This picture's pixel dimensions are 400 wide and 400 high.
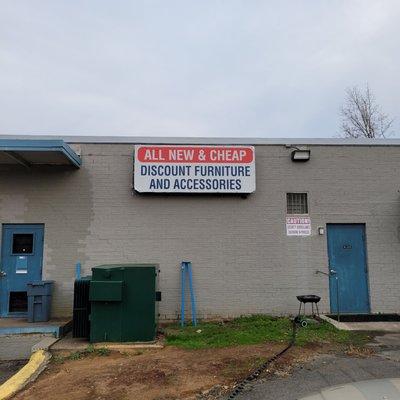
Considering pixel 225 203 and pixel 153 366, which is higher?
pixel 225 203

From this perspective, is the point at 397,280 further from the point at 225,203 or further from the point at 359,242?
the point at 225,203

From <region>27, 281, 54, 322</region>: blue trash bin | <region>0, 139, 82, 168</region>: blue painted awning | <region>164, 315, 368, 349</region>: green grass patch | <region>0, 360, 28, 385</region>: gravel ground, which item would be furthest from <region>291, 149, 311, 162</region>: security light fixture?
<region>0, 360, 28, 385</region>: gravel ground

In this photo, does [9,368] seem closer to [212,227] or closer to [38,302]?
[38,302]

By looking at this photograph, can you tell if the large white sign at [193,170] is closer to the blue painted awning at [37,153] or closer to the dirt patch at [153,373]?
the blue painted awning at [37,153]

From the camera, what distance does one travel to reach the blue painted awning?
9578 millimetres

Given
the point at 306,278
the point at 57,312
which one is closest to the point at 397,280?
the point at 306,278

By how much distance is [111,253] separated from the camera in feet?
35.9

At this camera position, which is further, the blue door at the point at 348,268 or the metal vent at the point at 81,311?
the blue door at the point at 348,268

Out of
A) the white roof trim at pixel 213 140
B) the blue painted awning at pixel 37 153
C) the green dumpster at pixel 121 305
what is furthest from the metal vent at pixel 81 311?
the white roof trim at pixel 213 140

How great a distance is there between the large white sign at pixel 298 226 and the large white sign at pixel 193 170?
1.29 metres

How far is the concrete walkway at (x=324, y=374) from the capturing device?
5521 millimetres

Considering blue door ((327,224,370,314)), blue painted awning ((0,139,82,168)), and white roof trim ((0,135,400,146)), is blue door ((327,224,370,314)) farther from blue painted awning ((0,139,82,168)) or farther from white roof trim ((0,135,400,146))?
blue painted awning ((0,139,82,168))

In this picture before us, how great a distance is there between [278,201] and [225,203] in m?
1.37

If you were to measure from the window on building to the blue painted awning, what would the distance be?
5.42 m
